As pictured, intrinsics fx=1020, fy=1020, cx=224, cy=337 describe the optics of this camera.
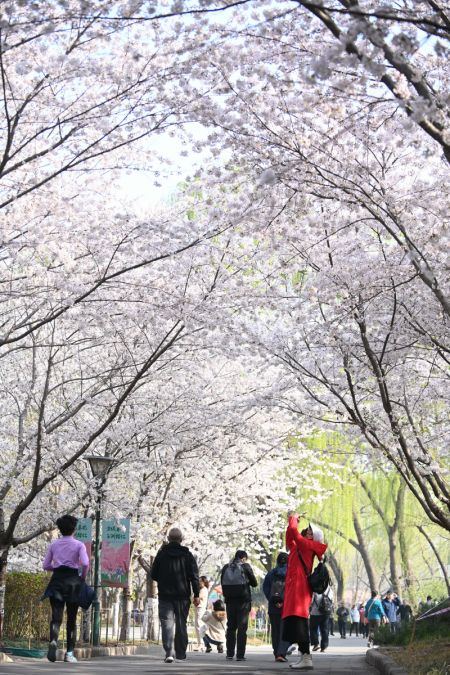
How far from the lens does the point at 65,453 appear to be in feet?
62.3

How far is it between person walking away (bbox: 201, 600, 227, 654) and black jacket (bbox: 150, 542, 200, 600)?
842cm

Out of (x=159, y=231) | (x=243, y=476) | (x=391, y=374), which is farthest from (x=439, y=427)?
(x=159, y=231)

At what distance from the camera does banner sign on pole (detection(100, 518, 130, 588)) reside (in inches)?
715

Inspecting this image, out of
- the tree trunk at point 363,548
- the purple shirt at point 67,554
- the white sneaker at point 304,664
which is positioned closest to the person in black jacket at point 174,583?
the purple shirt at point 67,554

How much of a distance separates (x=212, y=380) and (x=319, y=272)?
9177 millimetres

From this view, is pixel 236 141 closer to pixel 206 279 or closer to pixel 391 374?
pixel 206 279

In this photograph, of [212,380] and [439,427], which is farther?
[212,380]

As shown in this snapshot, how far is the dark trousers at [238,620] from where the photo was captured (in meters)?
15.2

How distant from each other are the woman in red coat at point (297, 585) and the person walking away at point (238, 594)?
127 inches

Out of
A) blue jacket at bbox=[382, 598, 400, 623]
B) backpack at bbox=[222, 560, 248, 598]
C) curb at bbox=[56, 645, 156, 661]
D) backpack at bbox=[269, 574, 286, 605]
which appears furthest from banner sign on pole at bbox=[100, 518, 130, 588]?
blue jacket at bbox=[382, 598, 400, 623]

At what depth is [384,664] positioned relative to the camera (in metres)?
11.4

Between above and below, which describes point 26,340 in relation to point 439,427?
above

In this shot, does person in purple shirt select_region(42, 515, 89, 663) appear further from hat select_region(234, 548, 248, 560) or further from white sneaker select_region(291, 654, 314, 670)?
hat select_region(234, 548, 248, 560)

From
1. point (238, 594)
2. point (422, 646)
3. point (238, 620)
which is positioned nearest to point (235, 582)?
point (238, 594)
